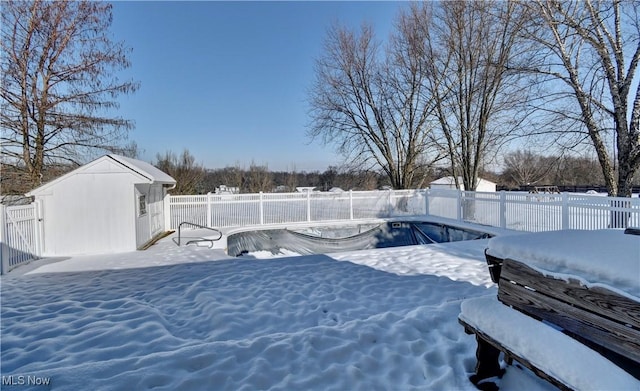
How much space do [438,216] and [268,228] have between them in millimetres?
6349

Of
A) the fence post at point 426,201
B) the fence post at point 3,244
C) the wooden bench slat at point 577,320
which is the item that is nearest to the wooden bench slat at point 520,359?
the wooden bench slat at point 577,320


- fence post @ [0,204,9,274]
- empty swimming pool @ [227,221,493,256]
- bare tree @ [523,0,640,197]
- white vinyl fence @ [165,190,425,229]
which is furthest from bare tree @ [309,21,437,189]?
fence post @ [0,204,9,274]

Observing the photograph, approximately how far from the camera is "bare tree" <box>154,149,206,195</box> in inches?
699

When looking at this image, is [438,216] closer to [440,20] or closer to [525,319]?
[440,20]

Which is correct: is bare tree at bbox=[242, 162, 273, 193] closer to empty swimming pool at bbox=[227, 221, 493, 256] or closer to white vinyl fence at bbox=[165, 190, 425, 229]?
white vinyl fence at bbox=[165, 190, 425, 229]

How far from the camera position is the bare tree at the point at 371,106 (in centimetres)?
1594

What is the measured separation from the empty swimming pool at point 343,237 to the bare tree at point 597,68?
13.5 ft

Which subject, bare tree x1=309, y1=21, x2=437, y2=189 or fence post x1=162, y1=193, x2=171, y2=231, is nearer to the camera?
fence post x1=162, y1=193, x2=171, y2=231

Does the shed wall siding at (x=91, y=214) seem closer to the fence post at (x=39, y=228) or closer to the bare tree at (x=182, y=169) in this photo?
the fence post at (x=39, y=228)

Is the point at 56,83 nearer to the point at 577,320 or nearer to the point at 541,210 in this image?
the point at 577,320

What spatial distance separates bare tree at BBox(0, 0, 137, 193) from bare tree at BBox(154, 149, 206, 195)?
245 inches

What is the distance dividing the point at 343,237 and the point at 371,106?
806 cm

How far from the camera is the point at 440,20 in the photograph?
1273 centimetres

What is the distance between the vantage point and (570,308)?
1685 millimetres
